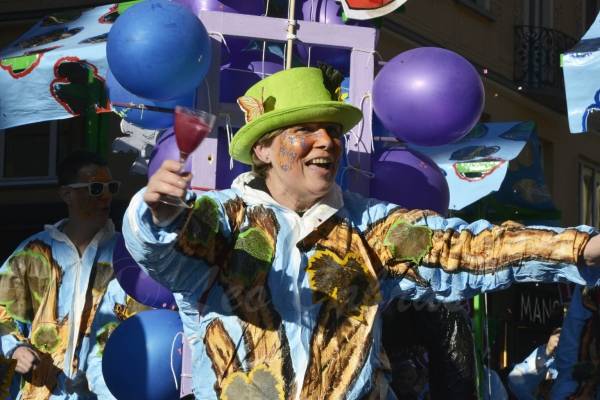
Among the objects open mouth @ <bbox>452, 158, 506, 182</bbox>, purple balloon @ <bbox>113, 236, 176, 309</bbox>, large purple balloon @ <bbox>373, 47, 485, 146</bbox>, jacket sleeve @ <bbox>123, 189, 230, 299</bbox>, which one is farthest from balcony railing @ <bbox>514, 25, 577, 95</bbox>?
jacket sleeve @ <bbox>123, 189, 230, 299</bbox>

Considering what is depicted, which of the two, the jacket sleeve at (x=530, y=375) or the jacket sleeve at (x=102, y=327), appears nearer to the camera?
the jacket sleeve at (x=102, y=327)

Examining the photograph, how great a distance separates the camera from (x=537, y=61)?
59.5 feet

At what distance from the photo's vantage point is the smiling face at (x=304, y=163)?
4.00 m

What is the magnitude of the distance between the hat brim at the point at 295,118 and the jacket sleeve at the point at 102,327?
2047 mm

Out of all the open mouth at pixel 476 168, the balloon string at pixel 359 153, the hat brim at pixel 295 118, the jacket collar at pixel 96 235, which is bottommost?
the open mouth at pixel 476 168

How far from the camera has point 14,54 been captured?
7.56 m

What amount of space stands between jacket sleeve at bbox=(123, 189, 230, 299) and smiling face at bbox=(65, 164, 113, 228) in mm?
2368

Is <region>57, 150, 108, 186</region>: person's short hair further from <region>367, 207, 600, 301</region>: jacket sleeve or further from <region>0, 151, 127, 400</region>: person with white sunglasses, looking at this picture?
<region>367, 207, 600, 301</region>: jacket sleeve

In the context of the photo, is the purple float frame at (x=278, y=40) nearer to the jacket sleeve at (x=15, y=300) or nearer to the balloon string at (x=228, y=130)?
the balloon string at (x=228, y=130)

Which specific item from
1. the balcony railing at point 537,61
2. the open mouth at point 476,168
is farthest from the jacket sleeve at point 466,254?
the balcony railing at point 537,61

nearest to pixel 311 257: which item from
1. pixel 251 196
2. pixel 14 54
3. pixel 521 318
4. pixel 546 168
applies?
pixel 251 196

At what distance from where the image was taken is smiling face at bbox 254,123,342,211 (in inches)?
157

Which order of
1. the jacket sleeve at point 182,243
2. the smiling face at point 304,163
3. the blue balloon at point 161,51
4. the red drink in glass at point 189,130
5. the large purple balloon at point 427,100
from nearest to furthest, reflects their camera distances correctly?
the red drink in glass at point 189,130
the jacket sleeve at point 182,243
the smiling face at point 304,163
the blue balloon at point 161,51
the large purple balloon at point 427,100

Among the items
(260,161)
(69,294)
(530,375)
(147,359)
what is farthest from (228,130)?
(530,375)
